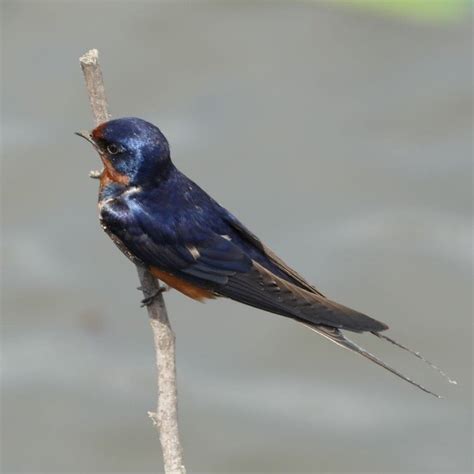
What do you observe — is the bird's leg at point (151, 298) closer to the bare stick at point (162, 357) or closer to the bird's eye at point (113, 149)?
the bare stick at point (162, 357)

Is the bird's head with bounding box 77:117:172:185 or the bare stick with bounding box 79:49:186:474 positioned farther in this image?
the bird's head with bounding box 77:117:172:185

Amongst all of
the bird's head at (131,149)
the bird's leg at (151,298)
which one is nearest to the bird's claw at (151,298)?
the bird's leg at (151,298)

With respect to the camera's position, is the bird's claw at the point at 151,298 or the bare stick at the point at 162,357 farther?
the bird's claw at the point at 151,298

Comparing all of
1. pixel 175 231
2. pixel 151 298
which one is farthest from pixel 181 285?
pixel 151 298

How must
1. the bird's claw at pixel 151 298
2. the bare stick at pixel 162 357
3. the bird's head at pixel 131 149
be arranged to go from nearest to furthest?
the bare stick at pixel 162 357 → the bird's claw at pixel 151 298 → the bird's head at pixel 131 149

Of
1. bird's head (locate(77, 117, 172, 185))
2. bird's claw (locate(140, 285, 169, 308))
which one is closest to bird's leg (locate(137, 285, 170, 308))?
bird's claw (locate(140, 285, 169, 308))

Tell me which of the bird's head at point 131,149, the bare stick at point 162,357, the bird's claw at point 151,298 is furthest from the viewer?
the bird's head at point 131,149

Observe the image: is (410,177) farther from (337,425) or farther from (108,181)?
(108,181)

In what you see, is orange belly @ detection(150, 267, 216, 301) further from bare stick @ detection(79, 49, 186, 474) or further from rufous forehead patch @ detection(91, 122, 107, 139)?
rufous forehead patch @ detection(91, 122, 107, 139)
